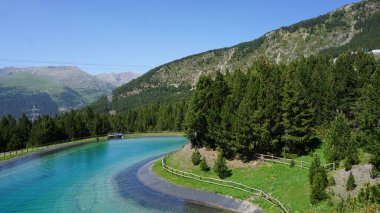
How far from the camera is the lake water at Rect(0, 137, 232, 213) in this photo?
50.5 m

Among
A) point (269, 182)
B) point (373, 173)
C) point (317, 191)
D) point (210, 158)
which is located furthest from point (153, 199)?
point (373, 173)

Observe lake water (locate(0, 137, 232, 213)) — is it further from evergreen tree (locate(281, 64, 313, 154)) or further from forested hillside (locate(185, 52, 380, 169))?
evergreen tree (locate(281, 64, 313, 154))

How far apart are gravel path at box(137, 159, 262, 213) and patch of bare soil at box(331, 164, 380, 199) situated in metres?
9.62

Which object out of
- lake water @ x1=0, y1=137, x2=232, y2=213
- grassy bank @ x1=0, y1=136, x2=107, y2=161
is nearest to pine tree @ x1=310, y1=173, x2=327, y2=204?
lake water @ x1=0, y1=137, x2=232, y2=213

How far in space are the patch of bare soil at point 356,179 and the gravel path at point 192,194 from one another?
962 cm

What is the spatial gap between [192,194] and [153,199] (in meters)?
5.96

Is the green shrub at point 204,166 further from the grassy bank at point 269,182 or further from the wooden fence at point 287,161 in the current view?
the wooden fence at point 287,161

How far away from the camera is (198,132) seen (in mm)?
76188

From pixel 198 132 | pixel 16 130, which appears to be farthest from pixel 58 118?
pixel 198 132

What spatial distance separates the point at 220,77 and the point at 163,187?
1190 inches

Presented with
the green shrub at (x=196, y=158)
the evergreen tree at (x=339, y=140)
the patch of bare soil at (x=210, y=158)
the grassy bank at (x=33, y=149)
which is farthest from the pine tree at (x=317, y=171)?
the grassy bank at (x=33, y=149)

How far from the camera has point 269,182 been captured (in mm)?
50688

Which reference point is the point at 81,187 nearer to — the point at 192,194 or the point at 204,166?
the point at 192,194

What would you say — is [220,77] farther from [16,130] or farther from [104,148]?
[16,130]
